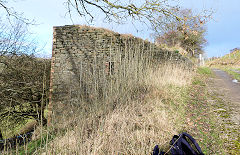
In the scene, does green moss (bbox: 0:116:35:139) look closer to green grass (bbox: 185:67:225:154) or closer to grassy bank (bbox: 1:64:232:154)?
grassy bank (bbox: 1:64:232:154)

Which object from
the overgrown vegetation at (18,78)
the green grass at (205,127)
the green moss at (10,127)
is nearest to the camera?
the green grass at (205,127)

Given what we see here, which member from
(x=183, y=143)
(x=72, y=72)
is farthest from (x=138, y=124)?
(x=72, y=72)

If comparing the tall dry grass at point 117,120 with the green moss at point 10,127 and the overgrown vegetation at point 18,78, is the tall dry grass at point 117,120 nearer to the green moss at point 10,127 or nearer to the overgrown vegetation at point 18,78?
the green moss at point 10,127

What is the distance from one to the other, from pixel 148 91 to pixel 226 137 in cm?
220

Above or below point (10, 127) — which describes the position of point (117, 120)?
above

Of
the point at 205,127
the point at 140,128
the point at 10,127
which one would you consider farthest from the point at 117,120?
the point at 10,127

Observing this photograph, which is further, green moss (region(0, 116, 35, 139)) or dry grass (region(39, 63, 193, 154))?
green moss (region(0, 116, 35, 139))

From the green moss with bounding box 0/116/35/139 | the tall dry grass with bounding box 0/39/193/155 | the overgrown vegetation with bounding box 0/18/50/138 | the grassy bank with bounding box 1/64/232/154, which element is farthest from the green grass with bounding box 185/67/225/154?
the overgrown vegetation with bounding box 0/18/50/138

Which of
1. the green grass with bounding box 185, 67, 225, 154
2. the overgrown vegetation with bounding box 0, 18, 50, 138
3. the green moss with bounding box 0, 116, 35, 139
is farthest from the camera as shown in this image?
the overgrown vegetation with bounding box 0, 18, 50, 138

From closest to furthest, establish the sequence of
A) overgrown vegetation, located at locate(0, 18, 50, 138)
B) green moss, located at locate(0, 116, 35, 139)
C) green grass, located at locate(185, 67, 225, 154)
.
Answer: green grass, located at locate(185, 67, 225, 154) → green moss, located at locate(0, 116, 35, 139) → overgrown vegetation, located at locate(0, 18, 50, 138)

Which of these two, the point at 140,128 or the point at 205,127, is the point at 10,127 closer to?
the point at 140,128

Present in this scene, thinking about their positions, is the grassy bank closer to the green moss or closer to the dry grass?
the dry grass

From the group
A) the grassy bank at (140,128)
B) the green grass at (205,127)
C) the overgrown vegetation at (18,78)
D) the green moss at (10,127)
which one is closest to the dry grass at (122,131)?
the grassy bank at (140,128)

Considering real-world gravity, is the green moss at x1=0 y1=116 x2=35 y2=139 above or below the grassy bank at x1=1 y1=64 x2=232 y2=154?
below
